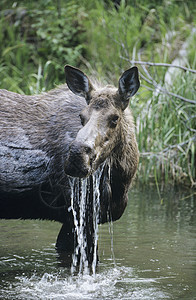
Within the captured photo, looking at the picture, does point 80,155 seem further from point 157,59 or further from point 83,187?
point 157,59

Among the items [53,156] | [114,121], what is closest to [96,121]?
[114,121]

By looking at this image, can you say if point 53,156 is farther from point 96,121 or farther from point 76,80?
point 96,121

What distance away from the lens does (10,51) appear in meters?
13.2

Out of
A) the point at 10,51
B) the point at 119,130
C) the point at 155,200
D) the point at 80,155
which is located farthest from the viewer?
the point at 10,51

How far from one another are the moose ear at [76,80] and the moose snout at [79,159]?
88 cm

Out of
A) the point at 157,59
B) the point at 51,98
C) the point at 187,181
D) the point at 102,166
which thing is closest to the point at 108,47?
the point at 157,59

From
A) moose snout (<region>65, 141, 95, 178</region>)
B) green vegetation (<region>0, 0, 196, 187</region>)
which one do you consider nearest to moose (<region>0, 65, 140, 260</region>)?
moose snout (<region>65, 141, 95, 178</region>)

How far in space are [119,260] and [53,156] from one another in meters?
1.22

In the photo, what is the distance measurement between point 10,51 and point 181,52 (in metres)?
4.48

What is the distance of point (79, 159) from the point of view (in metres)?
3.96

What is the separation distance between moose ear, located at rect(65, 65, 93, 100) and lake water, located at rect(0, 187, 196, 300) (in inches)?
65.0

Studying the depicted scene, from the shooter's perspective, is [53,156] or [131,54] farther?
[131,54]

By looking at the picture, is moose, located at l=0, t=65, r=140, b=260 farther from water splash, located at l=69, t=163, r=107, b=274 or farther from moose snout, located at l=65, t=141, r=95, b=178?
moose snout, located at l=65, t=141, r=95, b=178

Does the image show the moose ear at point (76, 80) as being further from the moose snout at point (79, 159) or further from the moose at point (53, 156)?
the moose snout at point (79, 159)
